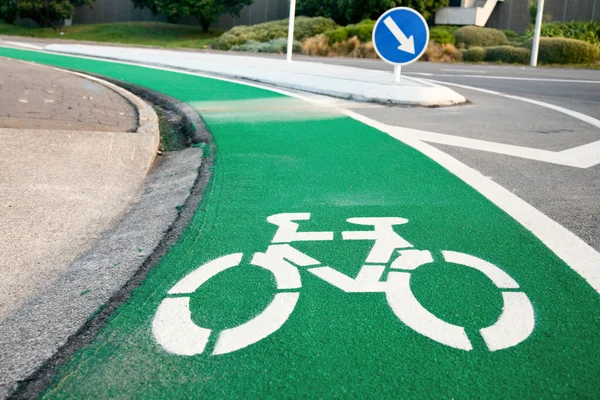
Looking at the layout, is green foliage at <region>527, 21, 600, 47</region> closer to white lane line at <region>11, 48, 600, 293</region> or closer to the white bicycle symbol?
white lane line at <region>11, 48, 600, 293</region>

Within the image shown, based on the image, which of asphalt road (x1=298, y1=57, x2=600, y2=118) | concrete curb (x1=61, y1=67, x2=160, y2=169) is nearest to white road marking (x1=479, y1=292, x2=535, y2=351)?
concrete curb (x1=61, y1=67, x2=160, y2=169)

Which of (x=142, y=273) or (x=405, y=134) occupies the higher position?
(x=405, y=134)

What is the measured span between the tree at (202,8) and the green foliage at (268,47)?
34.7ft

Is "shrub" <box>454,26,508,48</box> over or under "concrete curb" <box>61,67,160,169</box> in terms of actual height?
over

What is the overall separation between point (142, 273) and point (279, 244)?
832 millimetres

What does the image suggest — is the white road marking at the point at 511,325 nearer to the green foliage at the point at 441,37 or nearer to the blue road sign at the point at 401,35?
the blue road sign at the point at 401,35

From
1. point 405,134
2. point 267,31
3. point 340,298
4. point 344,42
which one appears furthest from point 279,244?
point 267,31

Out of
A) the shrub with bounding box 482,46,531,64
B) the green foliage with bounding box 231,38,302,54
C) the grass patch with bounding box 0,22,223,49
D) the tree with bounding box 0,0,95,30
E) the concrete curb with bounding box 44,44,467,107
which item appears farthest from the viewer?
the tree with bounding box 0,0,95,30

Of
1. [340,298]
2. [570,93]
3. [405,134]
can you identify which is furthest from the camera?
[570,93]

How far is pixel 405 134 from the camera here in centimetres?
764

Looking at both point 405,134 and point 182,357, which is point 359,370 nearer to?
point 182,357

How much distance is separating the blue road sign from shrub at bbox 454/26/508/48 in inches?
870

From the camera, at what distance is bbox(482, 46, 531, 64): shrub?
26.1 m

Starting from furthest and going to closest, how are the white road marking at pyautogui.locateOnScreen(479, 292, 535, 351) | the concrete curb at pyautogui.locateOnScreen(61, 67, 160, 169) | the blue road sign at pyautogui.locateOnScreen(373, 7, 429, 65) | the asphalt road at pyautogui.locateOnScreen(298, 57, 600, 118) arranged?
1. the asphalt road at pyautogui.locateOnScreen(298, 57, 600, 118)
2. the blue road sign at pyautogui.locateOnScreen(373, 7, 429, 65)
3. the concrete curb at pyautogui.locateOnScreen(61, 67, 160, 169)
4. the white road marking at pyautogui.locateOnScreen(479, 292, 535, 351)
